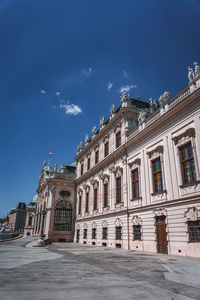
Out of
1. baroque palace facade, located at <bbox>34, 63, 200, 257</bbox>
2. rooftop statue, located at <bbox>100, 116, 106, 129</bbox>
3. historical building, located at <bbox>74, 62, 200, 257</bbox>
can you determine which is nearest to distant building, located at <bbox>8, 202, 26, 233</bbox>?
baroque palace facade, located at <bbox>34, 63, 200, 257</bbox>

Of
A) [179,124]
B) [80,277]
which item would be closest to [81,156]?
[179,124]

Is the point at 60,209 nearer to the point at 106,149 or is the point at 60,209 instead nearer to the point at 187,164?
the point at 106,149

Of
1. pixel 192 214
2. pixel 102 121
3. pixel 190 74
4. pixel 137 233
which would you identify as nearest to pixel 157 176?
pixel 192 214

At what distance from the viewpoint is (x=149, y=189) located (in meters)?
17.6

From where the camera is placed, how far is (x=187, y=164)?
14.4 metres

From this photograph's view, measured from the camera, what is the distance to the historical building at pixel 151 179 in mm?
13827

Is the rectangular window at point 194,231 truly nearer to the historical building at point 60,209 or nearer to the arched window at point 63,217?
the historical building at point 60,209

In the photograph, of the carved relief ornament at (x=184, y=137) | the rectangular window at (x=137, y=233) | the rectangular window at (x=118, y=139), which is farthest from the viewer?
the rectangular window at (x=118, y=139)

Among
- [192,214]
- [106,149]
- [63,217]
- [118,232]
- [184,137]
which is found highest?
[106,149]

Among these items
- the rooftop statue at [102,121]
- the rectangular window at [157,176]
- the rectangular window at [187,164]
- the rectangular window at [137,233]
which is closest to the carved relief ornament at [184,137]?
the rectangular window at [187,164]

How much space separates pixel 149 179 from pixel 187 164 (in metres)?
4.09

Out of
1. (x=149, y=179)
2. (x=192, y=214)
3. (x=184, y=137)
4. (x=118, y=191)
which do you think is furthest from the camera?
(x=118, y=191)

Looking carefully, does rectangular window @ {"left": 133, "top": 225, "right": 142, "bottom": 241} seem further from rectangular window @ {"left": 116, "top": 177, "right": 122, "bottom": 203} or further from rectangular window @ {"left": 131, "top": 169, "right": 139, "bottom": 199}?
rectangular window @ {"left": 116, "top": 177, "right": 122, "bottom": 203}

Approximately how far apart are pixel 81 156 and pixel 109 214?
15623 millimetres
